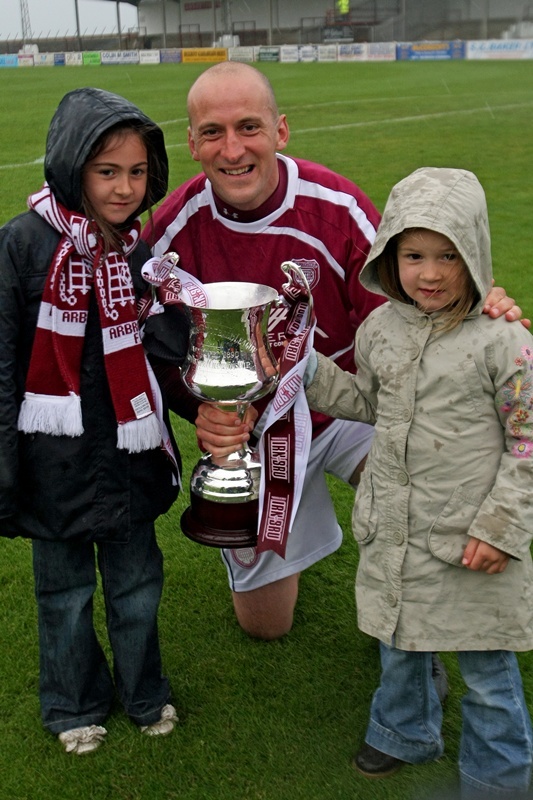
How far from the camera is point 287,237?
117 inches

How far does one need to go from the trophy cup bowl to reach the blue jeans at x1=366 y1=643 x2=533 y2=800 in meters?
0.54

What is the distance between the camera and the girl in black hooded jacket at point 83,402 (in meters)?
2.37

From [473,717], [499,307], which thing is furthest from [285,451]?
[473,717]

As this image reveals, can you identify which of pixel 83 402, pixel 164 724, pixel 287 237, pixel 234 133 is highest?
pixel 234 133

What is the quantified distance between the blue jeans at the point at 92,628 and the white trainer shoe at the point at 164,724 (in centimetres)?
2

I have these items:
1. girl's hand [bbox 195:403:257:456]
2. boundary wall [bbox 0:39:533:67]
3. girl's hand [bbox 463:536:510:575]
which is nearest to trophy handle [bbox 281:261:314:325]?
girl's hand [bbox 195:403:257:456]

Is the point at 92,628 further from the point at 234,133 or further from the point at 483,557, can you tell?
the point at 234,133

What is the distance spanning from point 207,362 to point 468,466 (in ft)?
2.38

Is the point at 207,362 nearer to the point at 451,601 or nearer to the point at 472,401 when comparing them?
the point at 472,401

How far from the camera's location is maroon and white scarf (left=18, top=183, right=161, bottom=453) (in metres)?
2.38

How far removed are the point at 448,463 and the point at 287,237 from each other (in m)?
1.01

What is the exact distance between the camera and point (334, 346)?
123 inches

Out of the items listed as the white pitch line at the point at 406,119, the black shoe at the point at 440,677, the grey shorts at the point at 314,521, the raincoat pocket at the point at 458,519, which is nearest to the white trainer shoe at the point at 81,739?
the grey shorts at the point at 314,521

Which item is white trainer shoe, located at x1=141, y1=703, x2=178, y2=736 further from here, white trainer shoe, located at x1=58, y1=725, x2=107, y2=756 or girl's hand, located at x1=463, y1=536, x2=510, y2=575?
girl's hand, located at x1=463, y1=536, x2=510, y2=575
